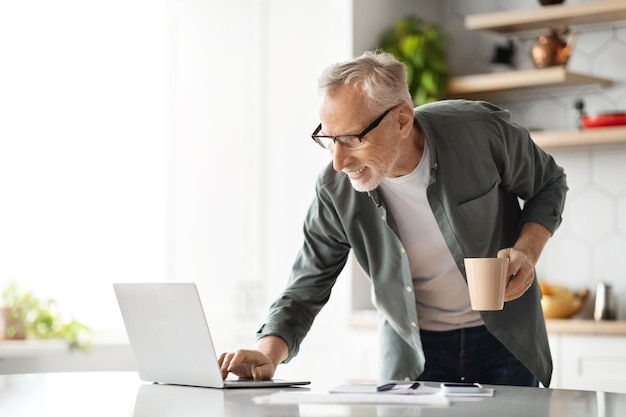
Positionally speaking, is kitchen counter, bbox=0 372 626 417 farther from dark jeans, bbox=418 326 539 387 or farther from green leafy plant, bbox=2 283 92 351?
green leafy plant, bbox=2 283 92 351

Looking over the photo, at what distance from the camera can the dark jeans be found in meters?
2.39

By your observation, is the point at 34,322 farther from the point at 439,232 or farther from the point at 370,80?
the point at 370,80

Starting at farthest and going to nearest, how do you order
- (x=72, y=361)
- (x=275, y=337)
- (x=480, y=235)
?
1. (x=72, y=361)
2. (x=480, y=235)
3. (x=275, y=337)

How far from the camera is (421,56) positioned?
4262 mm

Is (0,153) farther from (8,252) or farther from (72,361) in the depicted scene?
(72,361)

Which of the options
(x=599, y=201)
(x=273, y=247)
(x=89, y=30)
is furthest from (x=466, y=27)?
(x=89, y=30)

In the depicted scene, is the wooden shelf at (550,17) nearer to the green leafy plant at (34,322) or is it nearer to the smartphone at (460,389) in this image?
the green leafy plant at (34,322)

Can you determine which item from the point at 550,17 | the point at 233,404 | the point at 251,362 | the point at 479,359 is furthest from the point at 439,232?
the point at 550,17

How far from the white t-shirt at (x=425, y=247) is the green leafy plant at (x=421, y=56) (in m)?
1.94

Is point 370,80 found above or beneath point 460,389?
above

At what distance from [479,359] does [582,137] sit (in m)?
1.80

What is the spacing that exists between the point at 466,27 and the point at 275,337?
9.19 ft

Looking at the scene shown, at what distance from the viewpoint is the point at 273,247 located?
4605 mm

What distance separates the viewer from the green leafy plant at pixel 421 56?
4.26m
